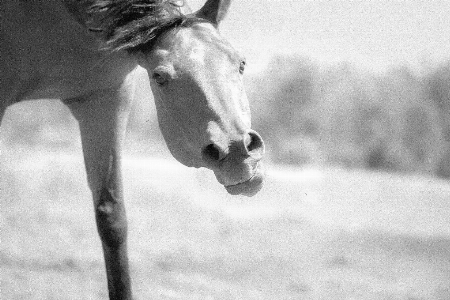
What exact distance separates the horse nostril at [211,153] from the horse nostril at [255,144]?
0.34 ft

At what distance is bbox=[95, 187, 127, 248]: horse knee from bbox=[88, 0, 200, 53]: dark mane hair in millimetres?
1015

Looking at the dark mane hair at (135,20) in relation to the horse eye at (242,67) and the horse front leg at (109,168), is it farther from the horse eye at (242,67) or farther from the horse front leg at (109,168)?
the horse front leg at (109,168)

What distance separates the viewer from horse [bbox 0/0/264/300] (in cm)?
205

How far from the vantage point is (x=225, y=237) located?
606cm

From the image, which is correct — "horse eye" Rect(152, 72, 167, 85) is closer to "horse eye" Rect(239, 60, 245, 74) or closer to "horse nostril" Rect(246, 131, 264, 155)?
"horse eye" Rect(239, 60, 245, 74)

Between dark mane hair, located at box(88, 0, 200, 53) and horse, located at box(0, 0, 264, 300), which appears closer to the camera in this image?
horse, located at box(0, 0, 264, 300)

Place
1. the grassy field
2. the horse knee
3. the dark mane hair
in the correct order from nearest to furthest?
the dark mane hair → the horse knee → the grassy field

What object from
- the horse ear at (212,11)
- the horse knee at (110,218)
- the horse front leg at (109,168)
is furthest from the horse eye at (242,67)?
the horse knee at (110,218)

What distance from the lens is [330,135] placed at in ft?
47.5

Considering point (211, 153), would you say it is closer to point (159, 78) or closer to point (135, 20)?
point (159, 78)

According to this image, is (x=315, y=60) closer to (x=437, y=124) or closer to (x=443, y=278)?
(x=437, y=124)

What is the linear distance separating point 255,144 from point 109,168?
133 centimetres

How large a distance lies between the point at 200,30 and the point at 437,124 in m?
12.0

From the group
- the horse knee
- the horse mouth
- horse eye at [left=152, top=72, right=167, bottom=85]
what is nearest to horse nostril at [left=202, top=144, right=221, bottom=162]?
the horse mouth
